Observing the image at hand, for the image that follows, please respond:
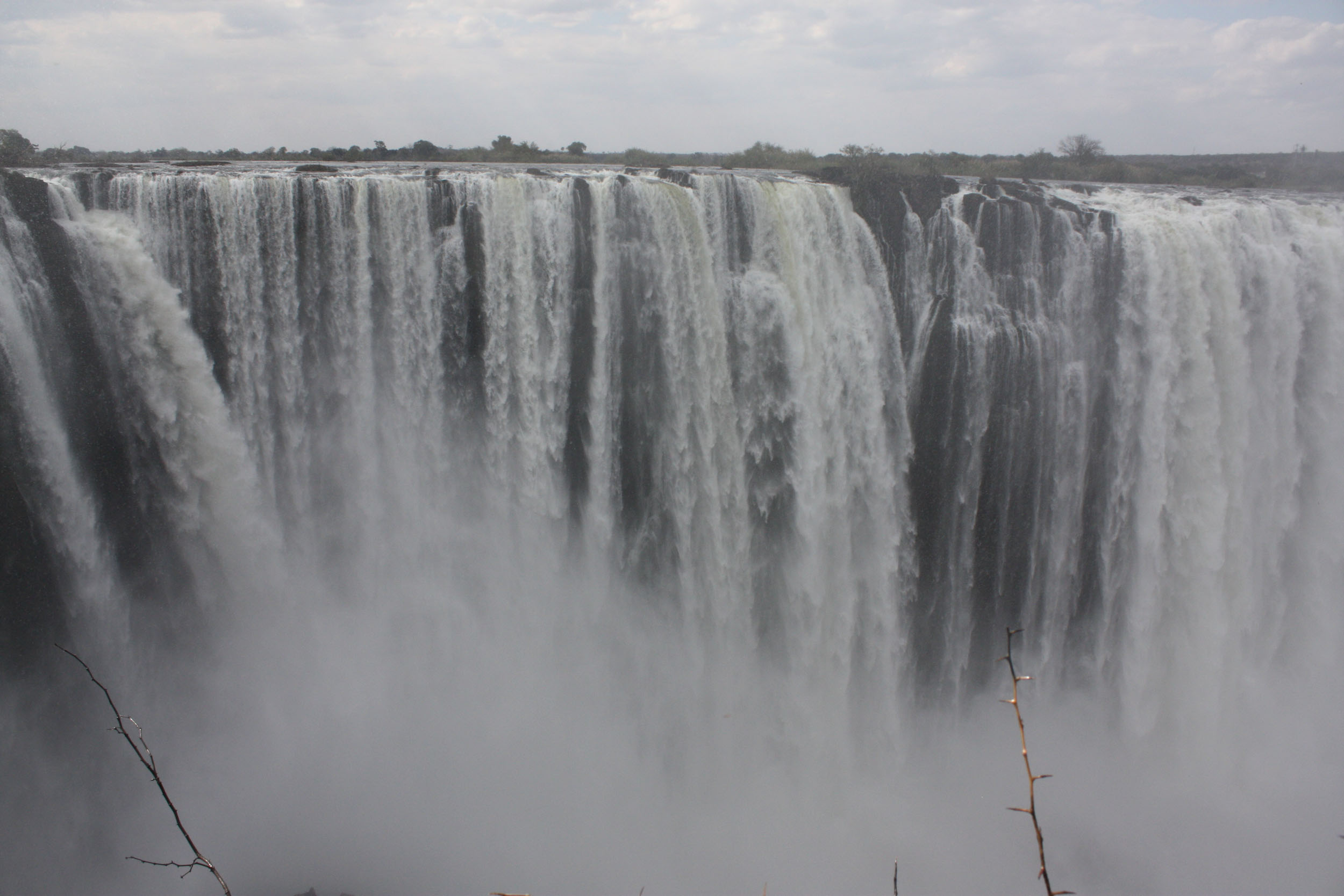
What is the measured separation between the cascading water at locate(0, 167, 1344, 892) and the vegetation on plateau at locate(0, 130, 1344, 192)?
3.87m

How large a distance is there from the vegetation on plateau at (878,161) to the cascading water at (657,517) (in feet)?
12.7

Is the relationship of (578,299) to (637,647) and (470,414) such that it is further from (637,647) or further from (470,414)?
(637,647)

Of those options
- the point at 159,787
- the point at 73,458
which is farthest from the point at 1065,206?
the point at 73,458

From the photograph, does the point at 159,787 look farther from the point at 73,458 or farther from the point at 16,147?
the point at 16,147

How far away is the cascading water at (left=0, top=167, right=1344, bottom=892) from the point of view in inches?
372

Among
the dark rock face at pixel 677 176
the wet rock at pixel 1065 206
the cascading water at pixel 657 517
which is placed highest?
the dark rock face at pixel 677 176

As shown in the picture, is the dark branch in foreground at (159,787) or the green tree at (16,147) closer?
the dark branch in foreground at (159,787)

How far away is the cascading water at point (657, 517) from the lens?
945 cm

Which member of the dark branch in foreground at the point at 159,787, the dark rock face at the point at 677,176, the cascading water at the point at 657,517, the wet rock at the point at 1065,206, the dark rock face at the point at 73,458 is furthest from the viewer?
the wet rock at the point at 1065,206

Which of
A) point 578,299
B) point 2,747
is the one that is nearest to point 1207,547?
point 578,299

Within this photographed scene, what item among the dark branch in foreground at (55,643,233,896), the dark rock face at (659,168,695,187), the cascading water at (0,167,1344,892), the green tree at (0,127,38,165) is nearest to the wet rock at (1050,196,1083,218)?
the cascading water at (0,167,1344,892)

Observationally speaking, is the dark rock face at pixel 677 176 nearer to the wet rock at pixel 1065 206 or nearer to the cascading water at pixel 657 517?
the cascading water at pixel 657 517

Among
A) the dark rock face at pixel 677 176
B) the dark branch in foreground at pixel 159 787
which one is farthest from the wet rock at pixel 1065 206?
the dark branch in foreground at pixel 159 787

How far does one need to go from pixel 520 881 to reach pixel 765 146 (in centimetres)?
1636
